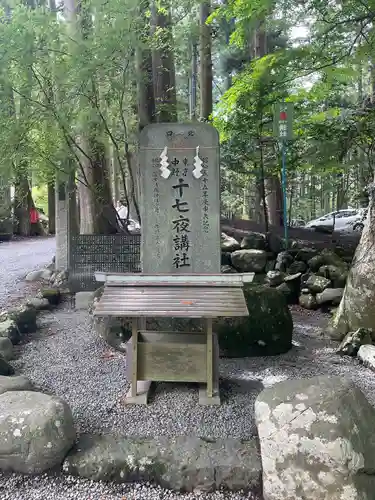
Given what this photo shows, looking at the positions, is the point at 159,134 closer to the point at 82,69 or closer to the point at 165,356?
the point at 82,69

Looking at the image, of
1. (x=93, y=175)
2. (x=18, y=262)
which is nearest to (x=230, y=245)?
(x=93, y=175)

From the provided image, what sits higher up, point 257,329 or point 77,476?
point 257,329

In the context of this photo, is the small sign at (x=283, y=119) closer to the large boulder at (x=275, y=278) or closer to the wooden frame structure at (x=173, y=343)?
the large boulder at (x=275, y=278)

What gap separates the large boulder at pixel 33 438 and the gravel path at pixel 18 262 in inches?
192

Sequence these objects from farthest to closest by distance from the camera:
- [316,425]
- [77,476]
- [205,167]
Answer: [205,167]
[77,476]
[316,425]

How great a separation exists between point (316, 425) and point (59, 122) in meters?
5.26

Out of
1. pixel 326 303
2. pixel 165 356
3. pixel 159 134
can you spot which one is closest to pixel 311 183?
pixel 326 303

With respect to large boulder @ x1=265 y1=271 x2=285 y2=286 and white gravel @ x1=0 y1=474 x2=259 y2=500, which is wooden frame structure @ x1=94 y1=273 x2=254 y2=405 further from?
large boulder @ x1=265 y1=271 x2=285 y2=286

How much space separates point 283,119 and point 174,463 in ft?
21.8

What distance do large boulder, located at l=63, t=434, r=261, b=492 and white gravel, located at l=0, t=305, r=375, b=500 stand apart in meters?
0.06

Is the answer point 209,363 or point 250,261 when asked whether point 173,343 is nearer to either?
point 209,363

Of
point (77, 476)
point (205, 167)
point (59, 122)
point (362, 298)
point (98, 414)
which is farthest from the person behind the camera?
point (59, 122)

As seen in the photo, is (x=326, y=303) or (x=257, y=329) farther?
(x=326, y=303)

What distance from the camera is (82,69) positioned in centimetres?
527
